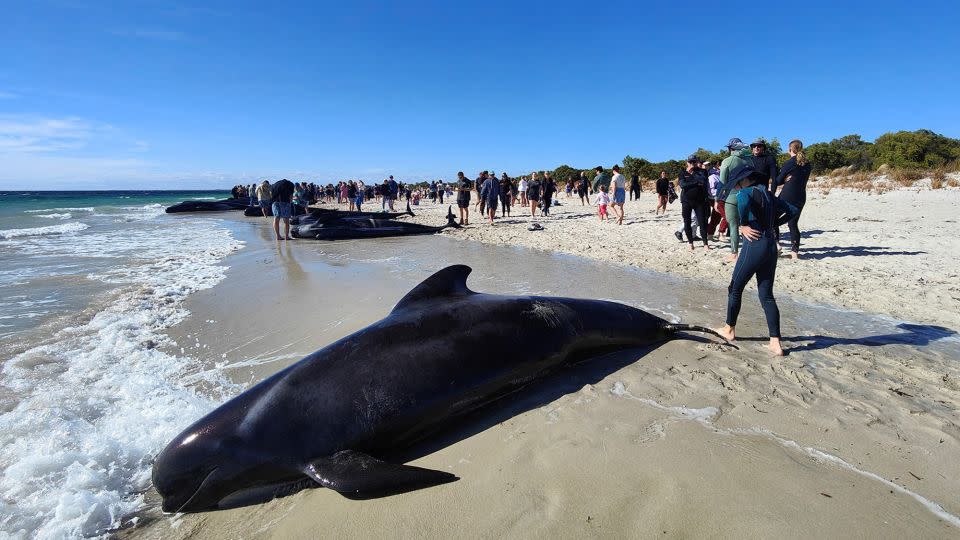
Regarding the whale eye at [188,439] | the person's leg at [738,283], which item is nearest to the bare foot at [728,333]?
the person's leg at [738,283]

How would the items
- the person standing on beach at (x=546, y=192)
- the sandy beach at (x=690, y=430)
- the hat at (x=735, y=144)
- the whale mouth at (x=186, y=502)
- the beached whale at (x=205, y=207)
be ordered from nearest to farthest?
the sandy beach at (x=690, y=430) → the whale mouth at (x=186, y=502) → the hat at (x=735, y=144) → the person standing on beach at (x=546, y=192) → the beached whale at (x=205, y=207)

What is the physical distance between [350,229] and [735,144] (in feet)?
38.2

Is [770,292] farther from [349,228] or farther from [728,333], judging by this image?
[349,228]

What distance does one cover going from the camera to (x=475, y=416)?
3533 mm

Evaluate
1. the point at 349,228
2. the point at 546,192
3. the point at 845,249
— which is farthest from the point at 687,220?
the point at 546,192

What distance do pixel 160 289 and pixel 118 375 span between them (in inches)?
166

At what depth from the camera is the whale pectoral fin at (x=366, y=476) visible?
2633mm

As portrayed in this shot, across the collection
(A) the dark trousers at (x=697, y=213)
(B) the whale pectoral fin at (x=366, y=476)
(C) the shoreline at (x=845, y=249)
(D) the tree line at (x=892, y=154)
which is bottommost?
(B) the whale pectoral fin at (x=366, y=476)

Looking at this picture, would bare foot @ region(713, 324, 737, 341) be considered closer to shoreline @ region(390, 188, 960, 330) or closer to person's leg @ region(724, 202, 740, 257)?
person's leg @ region(724, 202, 740, 257)

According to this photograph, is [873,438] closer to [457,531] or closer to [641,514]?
[641,514]

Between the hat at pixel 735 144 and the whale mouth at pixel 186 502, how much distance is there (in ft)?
32.4

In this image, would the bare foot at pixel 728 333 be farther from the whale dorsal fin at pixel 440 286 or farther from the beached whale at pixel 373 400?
the whale dorsal fin at pixel 440 286

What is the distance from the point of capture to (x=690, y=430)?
3166 mm

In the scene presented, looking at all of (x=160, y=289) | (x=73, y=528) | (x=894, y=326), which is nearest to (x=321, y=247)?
(x=160, y=289)
